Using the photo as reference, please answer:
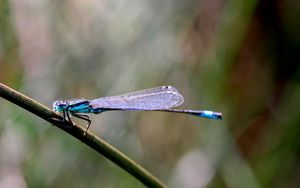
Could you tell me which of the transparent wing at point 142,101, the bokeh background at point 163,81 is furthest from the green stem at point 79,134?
the bokeh background at point 163,81

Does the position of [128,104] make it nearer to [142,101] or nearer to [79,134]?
[142,101]

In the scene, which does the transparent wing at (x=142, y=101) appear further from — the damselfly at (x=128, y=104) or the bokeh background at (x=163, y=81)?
the bokeh background at (x=163, y=81)

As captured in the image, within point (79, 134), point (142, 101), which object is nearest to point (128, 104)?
point (142, 101)

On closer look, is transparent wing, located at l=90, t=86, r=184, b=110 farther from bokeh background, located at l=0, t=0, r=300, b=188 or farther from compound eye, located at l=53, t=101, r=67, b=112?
bokeh background, located at l=0, t=0, r=300, b=188

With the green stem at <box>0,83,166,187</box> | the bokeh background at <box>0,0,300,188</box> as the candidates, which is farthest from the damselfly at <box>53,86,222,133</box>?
the bokeh background at <box>0,0,300,188</box>

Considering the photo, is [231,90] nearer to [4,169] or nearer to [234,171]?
[234,171]
